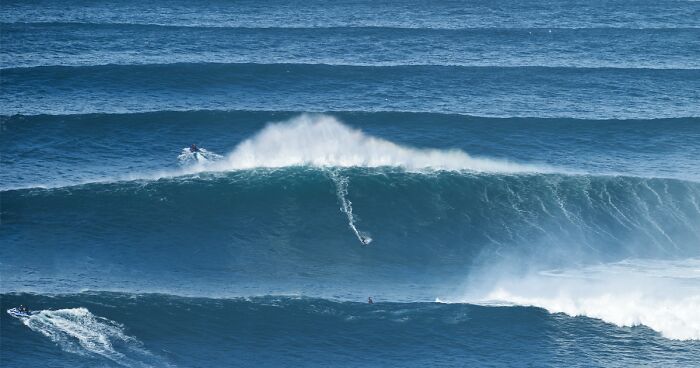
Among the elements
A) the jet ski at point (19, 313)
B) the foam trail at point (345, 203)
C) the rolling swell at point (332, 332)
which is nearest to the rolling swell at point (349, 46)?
the foam trail at point (345, 203)

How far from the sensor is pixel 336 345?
45938 mm

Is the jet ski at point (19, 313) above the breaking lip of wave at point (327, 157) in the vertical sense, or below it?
below

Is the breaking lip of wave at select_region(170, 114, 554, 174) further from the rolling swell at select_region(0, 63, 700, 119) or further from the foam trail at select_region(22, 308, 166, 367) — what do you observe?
the foam trail at select_region(22, 308, 166, 367)

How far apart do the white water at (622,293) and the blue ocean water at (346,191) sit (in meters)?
0.15

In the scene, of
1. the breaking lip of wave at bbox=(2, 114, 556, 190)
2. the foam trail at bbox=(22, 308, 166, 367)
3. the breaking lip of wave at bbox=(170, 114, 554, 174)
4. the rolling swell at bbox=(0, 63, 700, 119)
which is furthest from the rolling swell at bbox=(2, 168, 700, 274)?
the rolling swell at bbox=(0, 63, 700, 119)

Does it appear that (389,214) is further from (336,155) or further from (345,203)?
(336,155)

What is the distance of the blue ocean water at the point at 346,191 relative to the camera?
1847 inches

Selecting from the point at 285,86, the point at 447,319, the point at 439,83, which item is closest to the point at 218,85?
the point at 285,86

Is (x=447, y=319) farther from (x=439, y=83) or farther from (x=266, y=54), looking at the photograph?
(x=266, y=54)

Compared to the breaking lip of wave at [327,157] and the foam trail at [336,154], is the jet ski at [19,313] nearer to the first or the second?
the breaking lip of wave at [327,157]

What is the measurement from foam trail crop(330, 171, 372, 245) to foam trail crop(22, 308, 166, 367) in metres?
15.3

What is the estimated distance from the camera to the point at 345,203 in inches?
2360

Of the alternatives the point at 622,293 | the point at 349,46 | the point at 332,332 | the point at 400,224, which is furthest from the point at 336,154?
the point at 349,46

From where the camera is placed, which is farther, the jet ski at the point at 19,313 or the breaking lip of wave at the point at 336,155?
the breaking lip of wave at the point at 336,155
